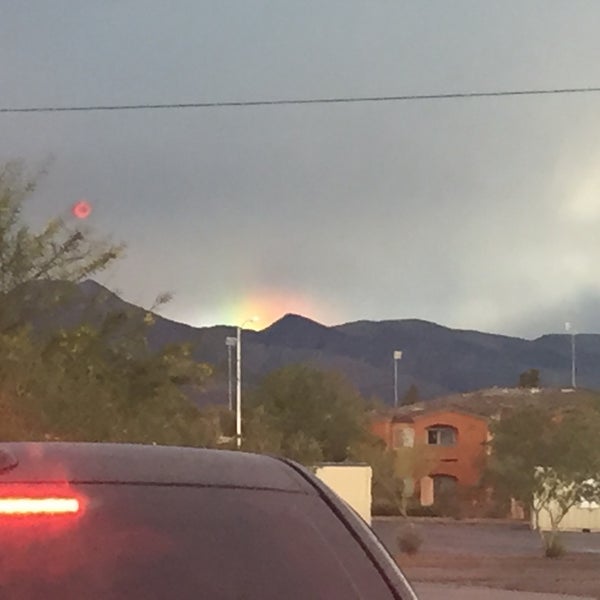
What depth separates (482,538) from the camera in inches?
2343

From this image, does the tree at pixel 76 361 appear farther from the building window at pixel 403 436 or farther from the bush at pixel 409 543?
the building window at pixel 403 436

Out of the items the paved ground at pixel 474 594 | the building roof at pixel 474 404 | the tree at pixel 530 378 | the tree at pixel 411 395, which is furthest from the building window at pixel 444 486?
the tree at pixel 411 395

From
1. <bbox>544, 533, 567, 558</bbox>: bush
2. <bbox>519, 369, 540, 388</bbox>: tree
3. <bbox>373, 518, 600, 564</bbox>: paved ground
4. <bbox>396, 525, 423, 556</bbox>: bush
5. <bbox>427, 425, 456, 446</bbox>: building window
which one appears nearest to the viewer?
<bbox>396, 525, 423, 556</bbox>: bush

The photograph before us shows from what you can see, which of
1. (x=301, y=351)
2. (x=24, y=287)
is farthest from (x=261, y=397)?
(x=301, y=351)

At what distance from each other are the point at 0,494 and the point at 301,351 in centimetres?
18749

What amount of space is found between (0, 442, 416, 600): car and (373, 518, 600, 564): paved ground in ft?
146

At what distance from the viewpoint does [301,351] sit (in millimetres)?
190875

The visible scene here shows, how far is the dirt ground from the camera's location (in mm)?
37188

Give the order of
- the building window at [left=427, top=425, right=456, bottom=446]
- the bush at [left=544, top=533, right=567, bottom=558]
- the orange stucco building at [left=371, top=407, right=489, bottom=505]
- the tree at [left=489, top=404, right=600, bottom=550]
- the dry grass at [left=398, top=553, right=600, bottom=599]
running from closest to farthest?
the dry grass at [left=398, top=553, right=600, bottom=599], the bush at [left=544, top=533, right=567, bottom=558], the tree at [left=489, top=404, right=600, bottom=550], the orange stucco building at [left=371, top=407, right=489, bottom=505], the building window at [left=427, top=425, right=456, bottom=446]

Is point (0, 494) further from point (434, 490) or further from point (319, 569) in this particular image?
point (434, 490)

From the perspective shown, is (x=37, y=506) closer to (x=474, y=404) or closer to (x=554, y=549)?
(x=554, y=549)

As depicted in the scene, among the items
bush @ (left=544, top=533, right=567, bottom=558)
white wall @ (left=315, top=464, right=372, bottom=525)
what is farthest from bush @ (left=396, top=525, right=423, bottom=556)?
bush @ (left=544, top=533, right=567, bottom=558)

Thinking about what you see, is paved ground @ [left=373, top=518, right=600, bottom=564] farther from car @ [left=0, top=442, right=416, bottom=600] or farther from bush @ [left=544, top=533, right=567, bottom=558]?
car @ [left=0, top=442, right=416, bottom=600]

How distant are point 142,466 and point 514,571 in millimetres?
40329
